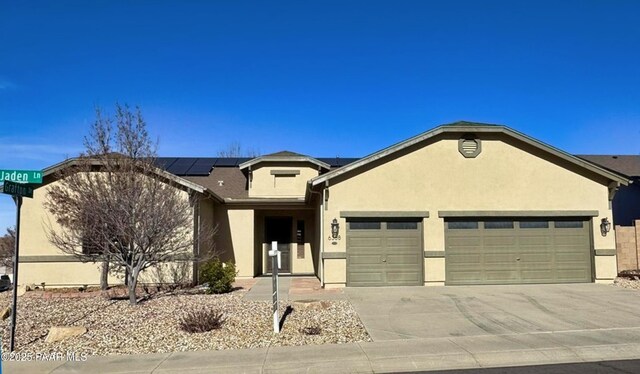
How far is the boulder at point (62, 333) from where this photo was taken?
340 inches

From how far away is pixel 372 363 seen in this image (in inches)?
281

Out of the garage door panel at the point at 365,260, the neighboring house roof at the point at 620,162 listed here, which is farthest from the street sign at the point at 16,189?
the neighboring house roof at the point at 620,162

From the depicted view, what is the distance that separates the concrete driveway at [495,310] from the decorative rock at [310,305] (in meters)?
0.80

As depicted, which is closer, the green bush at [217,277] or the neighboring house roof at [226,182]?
the green bush at [217,277]

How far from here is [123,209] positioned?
39.0 feet

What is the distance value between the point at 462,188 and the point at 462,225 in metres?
1.23

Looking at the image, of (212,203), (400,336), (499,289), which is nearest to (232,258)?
(212,203)

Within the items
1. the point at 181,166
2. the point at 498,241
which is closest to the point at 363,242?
the point at 498,241

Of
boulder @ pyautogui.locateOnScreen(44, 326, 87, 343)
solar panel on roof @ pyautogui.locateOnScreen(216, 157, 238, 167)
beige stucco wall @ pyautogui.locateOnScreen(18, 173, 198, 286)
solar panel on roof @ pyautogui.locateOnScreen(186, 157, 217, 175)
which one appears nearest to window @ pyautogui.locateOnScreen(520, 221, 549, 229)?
boulder @ pyautogui.locateOnScreen(44, 326, 87, 343)

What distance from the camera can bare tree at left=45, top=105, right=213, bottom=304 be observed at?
12.0 meters

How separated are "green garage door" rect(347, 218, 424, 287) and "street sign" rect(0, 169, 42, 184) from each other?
9.53 meters

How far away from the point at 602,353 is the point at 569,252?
9189 mm

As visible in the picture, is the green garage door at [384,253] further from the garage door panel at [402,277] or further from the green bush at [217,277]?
the green bush at [217,277]

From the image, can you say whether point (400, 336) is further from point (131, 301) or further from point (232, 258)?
point (232, 258)
